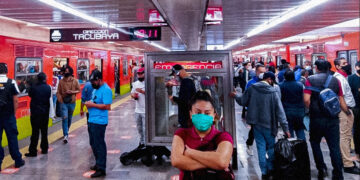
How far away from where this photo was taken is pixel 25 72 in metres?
6.18

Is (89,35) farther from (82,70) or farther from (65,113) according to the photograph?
(82,70)

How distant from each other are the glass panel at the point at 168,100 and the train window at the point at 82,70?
6.03 metres

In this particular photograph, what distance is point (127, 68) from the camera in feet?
50.5

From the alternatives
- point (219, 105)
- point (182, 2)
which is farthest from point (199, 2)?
point (219, 105)

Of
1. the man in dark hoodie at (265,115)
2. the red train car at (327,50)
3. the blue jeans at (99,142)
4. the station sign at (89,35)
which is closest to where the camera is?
the man in dark hoodie at (265,115)

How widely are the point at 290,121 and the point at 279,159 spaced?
1214 millimetres

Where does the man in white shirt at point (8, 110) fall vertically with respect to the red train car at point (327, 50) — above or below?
below

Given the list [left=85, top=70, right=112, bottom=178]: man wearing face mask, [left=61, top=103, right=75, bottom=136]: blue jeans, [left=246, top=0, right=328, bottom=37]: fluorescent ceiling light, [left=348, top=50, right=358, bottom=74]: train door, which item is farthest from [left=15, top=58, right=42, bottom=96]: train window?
[left=348, top=50, right=358, bottom=74]: train door

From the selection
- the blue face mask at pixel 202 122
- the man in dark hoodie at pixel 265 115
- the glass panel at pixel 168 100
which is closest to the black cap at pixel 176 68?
the glass panel at pixel 168 100

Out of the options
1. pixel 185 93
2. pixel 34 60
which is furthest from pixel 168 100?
pixel 34 60

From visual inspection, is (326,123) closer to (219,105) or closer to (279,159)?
(279,159)

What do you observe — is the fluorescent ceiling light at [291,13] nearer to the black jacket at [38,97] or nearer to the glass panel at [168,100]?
the glass panel at [168,100]

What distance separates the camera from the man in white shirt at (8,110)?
156 inches

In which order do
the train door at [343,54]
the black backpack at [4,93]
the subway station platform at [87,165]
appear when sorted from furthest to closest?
the train door at [343,54], the black backpack at [4,93], the subway station platform at [87,165]
